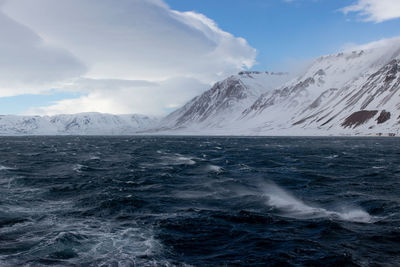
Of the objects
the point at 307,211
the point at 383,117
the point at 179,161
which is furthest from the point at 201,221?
the point at 383,117

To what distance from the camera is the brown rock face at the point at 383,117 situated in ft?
619

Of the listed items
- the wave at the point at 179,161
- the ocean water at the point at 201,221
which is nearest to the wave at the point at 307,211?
the ocean water at the point at 201,221

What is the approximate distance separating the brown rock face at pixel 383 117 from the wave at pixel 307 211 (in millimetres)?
182808

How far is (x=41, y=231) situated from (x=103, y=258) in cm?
591

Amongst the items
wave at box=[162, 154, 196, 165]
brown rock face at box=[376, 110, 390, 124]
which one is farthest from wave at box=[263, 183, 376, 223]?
brown rock face at box=[376, 110, 390, 124]

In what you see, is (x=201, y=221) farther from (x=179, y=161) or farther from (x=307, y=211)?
(x=179, y=161)

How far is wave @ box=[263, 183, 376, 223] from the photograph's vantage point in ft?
73.9

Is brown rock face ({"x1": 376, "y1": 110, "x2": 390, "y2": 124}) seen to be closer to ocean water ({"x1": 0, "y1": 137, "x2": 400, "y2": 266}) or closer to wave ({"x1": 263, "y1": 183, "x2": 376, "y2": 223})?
ocean water ({"x1": 0, "y1": 137, "x2": 400, "y2": 266})

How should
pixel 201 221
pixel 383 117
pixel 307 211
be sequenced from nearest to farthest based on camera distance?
pixel 201 221 → pixel 307 211 → pixel 383 117

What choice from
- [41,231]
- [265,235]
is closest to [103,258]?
[41,231]

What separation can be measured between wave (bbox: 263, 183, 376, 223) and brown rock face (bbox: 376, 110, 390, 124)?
18281 centimetres

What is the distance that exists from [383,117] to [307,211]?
190 metres

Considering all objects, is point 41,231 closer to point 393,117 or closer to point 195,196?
point 195,196

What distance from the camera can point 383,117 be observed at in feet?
627
